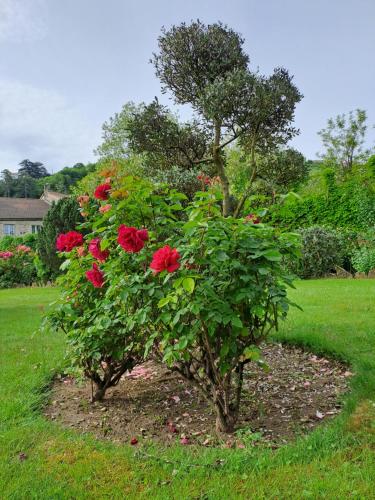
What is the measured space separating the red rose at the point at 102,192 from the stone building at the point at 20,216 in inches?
1223

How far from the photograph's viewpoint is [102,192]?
235cm

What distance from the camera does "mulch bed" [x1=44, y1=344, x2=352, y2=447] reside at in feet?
7.43

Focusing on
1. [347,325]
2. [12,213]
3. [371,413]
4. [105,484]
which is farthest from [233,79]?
[12,213]

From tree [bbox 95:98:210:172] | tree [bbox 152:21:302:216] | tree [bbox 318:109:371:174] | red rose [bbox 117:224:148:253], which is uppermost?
tree [bbox 318:109:371:174]

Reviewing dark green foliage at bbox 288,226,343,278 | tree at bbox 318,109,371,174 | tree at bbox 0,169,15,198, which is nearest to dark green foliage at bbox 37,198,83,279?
dark green foliage at bbox 288,226,343,278

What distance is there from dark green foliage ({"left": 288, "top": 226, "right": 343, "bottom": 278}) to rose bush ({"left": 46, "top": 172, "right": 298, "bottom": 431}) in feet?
26.0

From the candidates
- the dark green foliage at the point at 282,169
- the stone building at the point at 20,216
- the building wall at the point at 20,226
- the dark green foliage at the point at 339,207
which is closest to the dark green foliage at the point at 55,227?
the dark green foliage at the point at 339,207

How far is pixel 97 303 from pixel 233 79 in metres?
3.66

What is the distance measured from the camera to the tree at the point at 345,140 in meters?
21.9

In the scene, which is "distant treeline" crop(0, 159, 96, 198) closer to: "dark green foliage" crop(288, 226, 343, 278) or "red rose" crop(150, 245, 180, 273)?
"dark green foliage" crop(288, 226, 343, 278)

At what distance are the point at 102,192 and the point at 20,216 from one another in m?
33.6

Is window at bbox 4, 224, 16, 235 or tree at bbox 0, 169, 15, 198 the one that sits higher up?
tree at bbox 0, 169, 15, 198

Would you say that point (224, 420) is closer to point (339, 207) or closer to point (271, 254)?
point (271, 254)

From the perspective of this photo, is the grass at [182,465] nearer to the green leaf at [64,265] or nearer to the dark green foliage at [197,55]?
the green leaf at [64,265]
